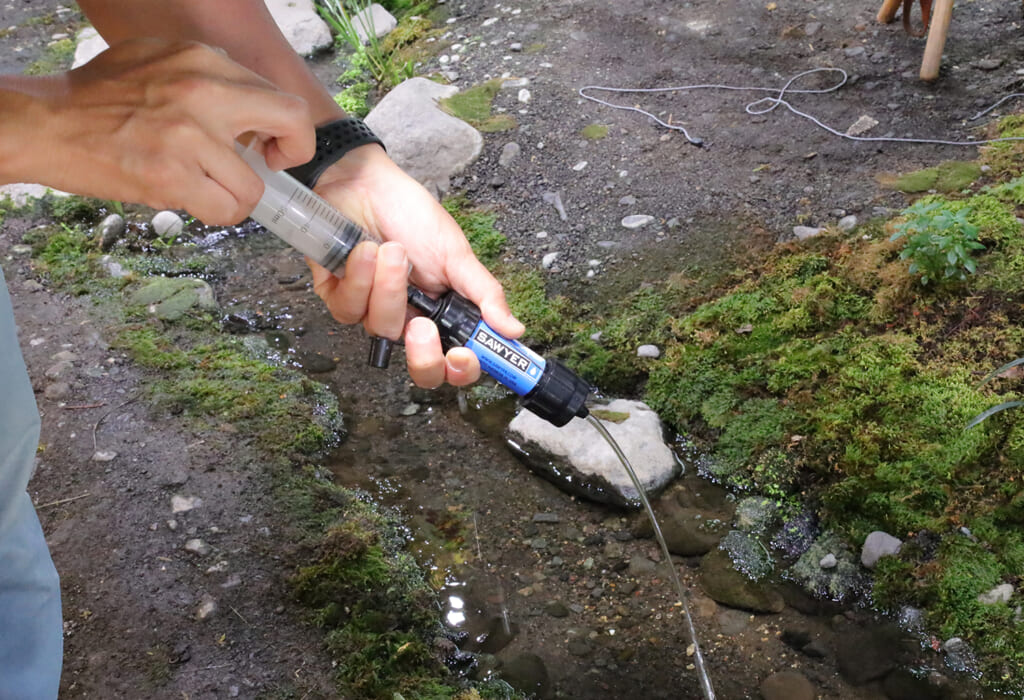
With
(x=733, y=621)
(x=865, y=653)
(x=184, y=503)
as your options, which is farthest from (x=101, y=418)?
(x=865, y=653)

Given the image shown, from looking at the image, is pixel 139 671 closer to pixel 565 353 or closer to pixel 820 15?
pixel 565 353

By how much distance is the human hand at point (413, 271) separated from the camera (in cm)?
185

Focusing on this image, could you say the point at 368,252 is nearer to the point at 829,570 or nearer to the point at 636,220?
the point at 829,570

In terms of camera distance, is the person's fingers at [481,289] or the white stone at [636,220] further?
the white stone at [636,220]

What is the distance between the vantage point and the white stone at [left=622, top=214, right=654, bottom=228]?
379 centimetres

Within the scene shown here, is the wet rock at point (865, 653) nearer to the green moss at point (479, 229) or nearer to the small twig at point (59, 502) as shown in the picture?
the green moss at point (479, 229)

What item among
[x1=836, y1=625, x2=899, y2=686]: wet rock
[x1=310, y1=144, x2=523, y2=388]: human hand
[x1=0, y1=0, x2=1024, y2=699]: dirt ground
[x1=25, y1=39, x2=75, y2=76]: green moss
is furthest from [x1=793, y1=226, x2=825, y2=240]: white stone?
[x1=25, y1=39, x2=75, y2=76]: green moss

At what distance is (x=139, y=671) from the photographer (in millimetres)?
2156

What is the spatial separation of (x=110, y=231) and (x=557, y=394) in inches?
122

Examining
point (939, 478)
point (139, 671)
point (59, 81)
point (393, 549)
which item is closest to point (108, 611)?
point (139, 671)

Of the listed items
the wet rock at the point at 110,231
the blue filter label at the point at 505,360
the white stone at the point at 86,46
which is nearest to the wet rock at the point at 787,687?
the blue filter label at the point at 505,360

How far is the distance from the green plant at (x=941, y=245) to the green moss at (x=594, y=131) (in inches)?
69.2

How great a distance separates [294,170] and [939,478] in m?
2.11

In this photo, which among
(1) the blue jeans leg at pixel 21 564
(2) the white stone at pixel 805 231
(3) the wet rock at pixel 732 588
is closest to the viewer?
(1) the blue jeans leg at pixel 21 564
